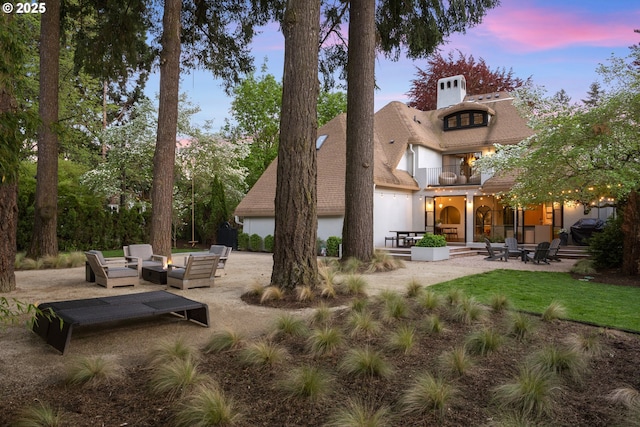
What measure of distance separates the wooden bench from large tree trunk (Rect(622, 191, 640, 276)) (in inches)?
424

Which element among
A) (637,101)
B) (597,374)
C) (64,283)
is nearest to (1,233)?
(64,283)

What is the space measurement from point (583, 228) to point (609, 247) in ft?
23.9

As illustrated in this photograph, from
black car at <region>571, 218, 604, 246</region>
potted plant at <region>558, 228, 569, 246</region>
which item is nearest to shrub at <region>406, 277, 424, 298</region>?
black car at <region>571, 218, 604, 246</region>

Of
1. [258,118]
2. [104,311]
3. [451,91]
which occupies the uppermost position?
[451,91]

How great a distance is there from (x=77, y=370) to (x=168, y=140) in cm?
898

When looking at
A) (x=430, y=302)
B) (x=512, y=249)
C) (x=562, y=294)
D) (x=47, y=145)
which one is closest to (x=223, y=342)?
(x=430, y=302)

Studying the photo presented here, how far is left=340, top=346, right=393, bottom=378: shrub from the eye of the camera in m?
4.13

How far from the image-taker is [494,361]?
14.8 feet

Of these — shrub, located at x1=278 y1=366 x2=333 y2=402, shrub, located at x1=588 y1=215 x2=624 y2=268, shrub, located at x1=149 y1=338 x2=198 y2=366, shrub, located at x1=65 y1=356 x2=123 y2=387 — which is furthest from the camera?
shrub, located at x1=588 y1=215 x2=624 y2=268

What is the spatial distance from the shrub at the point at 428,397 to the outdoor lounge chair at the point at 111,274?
7587 millimetres

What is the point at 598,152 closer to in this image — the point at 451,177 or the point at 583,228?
the point at 583,228

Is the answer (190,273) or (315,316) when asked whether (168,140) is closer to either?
(190,273)

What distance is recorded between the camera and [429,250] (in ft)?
52.1

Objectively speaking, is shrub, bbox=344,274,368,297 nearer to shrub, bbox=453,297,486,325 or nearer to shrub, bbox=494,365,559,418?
shrub, bbox=453,297,486,325
